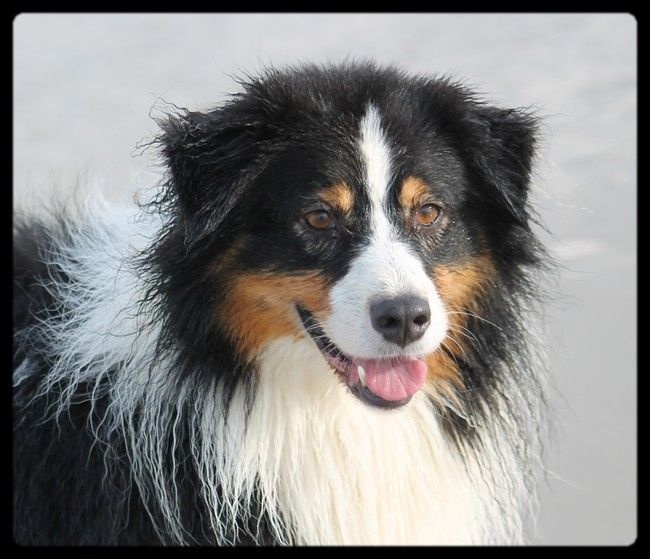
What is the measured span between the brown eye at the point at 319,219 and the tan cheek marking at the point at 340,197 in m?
0.05

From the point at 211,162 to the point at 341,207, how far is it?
1.97ft

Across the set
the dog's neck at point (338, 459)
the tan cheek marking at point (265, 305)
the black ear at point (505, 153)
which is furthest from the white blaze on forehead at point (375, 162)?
the dog's neck at point (338, 459)

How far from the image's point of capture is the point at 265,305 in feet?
13.8

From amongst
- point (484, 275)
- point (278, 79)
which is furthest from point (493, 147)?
point (278, 79)

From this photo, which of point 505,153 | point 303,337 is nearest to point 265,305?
point 303,337

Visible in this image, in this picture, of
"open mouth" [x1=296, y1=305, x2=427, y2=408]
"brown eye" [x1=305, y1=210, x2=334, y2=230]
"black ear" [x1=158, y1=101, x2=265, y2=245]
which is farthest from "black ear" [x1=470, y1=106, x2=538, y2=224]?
"black ear" [x1=158, y1=101, x2=265, y2=245]

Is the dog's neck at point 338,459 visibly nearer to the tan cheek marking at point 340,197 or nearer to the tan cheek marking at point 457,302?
the tan cheek marking at point 457,302

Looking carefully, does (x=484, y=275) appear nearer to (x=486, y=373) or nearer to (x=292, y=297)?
(x=486, y=373)

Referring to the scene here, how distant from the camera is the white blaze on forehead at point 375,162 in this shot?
410 centimetres

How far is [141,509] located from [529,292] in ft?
6.82

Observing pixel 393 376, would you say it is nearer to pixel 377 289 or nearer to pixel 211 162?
pixel 377 289

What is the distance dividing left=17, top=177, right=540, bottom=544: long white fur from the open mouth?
130mm

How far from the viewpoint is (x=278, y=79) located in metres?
4.39

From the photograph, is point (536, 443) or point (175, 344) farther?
point (536, 443)
